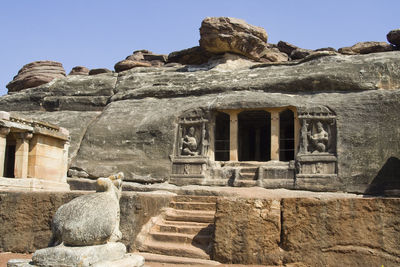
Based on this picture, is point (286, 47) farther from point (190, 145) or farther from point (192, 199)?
point (192, 199)

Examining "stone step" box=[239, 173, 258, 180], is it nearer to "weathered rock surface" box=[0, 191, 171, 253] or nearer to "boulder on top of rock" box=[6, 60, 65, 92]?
"weathered rock surface" box=[0, 191, 171, 253]

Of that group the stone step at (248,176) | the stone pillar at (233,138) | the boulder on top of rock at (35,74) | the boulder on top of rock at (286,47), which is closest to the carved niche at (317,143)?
the stone step at (248,176)

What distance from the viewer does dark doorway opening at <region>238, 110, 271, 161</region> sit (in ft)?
65.7

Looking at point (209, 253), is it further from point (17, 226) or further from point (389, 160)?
point (389, 160)

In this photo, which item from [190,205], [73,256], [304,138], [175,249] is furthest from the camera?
[304,138]

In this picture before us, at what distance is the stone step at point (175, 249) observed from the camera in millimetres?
6129

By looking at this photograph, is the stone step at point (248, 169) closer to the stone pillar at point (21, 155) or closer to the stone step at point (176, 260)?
the stone pillar at point (21, 155)

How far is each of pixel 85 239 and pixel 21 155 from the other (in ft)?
28.4

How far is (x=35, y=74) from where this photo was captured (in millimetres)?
26312

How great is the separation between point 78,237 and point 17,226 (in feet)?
9.63

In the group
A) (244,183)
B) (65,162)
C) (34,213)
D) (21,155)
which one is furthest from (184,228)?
(65,162)

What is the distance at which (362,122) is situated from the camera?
12562 millimetres

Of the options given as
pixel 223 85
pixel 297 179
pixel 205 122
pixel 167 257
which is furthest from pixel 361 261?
pixel 223 85

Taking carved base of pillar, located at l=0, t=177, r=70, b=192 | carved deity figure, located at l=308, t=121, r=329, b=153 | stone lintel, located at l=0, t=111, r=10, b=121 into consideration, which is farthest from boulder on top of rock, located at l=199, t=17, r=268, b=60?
stone lintel, located at l=0, t=111, r=10, b=121
